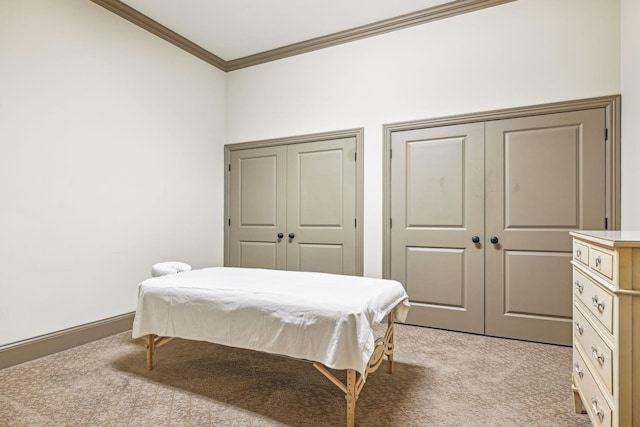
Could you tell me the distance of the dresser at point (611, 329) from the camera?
3.84 feet

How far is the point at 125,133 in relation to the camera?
3297mm

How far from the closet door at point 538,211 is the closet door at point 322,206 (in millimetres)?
1356

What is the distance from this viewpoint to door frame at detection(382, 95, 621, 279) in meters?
2.70

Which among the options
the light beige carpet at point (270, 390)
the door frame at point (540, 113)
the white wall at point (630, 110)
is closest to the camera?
the light beige carpet at point (270, 390)

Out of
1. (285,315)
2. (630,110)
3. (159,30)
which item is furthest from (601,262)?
(159,30)

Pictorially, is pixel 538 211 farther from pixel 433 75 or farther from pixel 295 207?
pixel 295 207

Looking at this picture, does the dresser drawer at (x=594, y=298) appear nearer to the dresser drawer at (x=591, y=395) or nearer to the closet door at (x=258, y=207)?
the dresser drawer at (x=591, y=395)

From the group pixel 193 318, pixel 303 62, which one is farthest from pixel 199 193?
pixel 193 318

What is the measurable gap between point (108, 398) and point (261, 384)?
0.86 m

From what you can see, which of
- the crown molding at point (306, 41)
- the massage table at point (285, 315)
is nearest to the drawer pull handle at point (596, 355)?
the massage table at point (285, 315)

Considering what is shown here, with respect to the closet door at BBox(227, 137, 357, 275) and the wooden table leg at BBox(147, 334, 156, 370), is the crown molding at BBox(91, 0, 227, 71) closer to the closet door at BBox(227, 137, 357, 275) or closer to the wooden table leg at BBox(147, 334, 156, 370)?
the closet door at BBox(227, 137, 357, 275)

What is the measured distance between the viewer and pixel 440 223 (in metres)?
3.33

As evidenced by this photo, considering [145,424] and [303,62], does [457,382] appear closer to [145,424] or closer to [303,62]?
[145,424]

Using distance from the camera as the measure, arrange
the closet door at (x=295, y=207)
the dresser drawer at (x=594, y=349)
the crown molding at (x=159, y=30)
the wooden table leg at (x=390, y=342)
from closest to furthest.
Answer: the dresser drawer at (x=594, y=349) < the wooden table leg at (x=390, y=342) < the crown molding at (x=159, y=30) < the closet door at (x=295, y=207)
